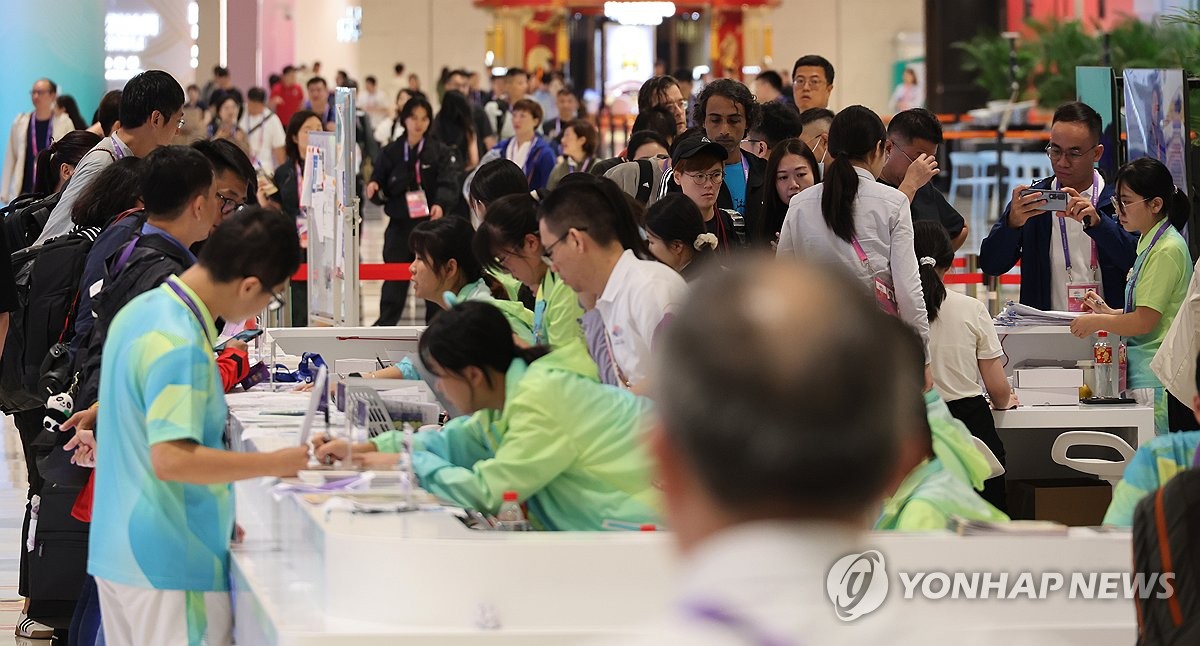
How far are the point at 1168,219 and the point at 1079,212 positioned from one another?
1.43ft

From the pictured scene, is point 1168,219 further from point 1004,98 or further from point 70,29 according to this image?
point 1004,98

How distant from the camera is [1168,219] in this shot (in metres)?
5.27

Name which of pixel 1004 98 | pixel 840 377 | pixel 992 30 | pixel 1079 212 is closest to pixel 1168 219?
pixel 1079 212

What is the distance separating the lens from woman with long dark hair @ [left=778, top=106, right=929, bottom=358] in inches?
187

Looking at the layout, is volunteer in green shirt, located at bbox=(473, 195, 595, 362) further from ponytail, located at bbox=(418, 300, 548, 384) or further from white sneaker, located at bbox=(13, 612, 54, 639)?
white sneaker, located at bbox=(13, 612, 54, 639)

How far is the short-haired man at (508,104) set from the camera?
14.3 meters

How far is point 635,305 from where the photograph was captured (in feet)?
11.8

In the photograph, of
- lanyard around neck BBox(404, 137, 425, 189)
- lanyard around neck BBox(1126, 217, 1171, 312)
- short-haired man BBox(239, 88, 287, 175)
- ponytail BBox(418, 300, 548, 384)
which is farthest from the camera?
short-haired man BBox(239, 88, 287, 175)

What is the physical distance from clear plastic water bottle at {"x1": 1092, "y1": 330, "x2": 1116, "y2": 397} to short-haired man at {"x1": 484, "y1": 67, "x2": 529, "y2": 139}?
9563 millimetres

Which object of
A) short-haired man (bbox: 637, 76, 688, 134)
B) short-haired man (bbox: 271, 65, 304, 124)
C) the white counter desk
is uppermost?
short-haired man (bbox: 271, 65, 304, 124)

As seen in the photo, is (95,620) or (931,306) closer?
(95,620)

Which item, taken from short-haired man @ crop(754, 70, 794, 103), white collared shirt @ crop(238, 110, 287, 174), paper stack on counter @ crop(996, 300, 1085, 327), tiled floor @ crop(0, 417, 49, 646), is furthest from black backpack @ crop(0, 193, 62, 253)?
white collared shirt @ crop(238, 110, 287, 174)

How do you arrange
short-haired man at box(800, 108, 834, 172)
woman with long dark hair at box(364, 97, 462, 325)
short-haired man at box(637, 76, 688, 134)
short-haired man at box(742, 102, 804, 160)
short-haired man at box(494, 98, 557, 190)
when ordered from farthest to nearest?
woman with long dark hair at box(364, 97, 462, 325)
short-haired man at box(494, 98, 557, 190)
short-haired man at box(637, 76, 688, 134)
short-haired man at box(800, 108, 834, 172)
short-haired man at box(742, 102, 804, 160)

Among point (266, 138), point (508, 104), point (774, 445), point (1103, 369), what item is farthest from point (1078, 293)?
point (508, 104)
